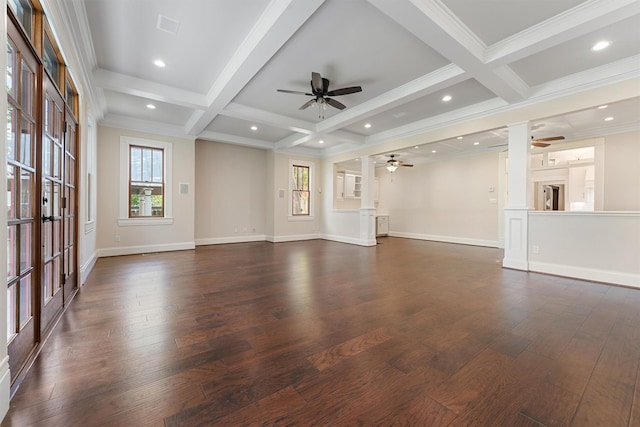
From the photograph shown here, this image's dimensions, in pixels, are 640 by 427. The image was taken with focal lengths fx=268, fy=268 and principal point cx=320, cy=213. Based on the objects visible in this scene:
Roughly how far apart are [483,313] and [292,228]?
6291 mm

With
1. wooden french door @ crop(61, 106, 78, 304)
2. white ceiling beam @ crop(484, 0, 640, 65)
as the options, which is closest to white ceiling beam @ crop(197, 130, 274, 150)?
wooden french door @ crop(61, 106, 78, 304)

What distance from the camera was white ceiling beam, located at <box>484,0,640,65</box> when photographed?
243cm

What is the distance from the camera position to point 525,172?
444 cm

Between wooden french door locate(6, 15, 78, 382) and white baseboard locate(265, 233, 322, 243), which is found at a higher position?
wooden french door locate(6, 15, 78, 382)

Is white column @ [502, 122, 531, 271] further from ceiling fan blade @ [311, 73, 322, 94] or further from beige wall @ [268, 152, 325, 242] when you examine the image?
beige wall @ [268, 152, 325, 242]

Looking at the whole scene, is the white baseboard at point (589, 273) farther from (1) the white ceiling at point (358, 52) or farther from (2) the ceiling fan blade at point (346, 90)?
(2) the ceiling fan blade at point (346, 90)

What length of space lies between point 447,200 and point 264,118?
615 centimetres

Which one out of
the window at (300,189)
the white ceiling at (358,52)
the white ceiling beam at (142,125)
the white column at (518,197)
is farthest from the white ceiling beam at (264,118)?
the white column at (518,197)

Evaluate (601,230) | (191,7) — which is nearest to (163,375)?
(191,7)

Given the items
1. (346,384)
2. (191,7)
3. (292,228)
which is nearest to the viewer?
(346,384)

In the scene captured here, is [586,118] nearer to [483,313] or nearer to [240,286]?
[483,313]

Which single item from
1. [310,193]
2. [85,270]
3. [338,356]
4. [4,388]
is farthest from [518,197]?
[85,270]

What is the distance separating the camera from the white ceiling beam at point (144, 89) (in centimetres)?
387

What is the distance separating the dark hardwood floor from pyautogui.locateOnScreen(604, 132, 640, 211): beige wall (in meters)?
3.11
